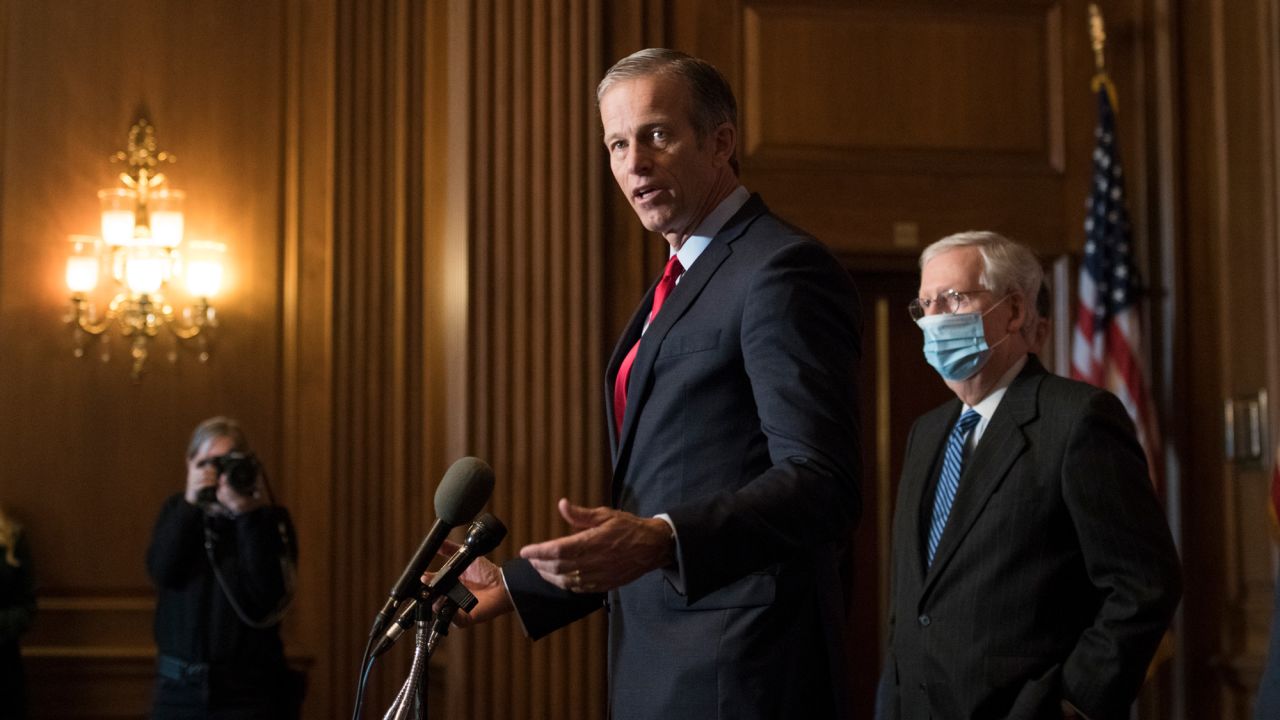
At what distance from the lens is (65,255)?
251 inches

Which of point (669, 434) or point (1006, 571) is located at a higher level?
point (669, 434)

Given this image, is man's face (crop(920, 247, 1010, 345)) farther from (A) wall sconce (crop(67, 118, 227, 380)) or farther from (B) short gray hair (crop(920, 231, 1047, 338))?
(A) wall sconce (crop(67, 118, 227, 380))

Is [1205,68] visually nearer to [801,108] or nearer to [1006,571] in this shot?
[801,108]

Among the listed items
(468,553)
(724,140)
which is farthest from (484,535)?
(724,140)

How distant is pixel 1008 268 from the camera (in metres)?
3.42

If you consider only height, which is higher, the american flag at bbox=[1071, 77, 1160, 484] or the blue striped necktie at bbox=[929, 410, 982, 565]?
the american flag at bbox=[1071, 77, 1160, 484]

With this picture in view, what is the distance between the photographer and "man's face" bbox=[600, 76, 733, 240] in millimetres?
2076

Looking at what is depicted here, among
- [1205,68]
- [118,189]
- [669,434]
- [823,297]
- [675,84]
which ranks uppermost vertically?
[1205,68]

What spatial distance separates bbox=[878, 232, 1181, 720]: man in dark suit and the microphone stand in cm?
A: 142

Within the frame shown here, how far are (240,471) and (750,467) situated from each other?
3.47 m

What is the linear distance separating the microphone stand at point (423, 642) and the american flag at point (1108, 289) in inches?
172

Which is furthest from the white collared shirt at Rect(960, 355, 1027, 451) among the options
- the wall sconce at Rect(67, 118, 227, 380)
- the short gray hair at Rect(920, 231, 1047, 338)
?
the wall sconce at Rect(67, 118, 227, 380)

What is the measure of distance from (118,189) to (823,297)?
5.20 metres

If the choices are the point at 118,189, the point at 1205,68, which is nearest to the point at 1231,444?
the point at 1205,68
